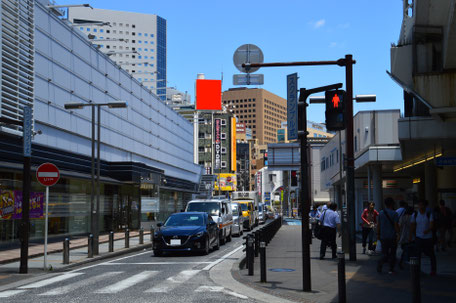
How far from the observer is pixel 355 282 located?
12648 millimetres

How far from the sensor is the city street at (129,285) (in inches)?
426

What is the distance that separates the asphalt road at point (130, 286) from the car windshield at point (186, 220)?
4.05 m

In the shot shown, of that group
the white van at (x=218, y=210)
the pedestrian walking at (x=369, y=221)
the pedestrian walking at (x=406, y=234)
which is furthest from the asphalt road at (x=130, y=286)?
the white van at (x=218, y=210)

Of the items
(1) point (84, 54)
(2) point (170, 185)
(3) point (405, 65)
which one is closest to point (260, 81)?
(3) point (405, 65)

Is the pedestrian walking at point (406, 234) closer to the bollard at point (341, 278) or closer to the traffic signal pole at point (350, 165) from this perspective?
the traffic signal pole at point (350, 165)

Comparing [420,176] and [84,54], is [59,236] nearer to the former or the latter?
[84,54]

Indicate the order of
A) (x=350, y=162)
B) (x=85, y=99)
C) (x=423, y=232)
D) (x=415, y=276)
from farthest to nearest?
(x=85, y=99) < (x=350, y=162) < (x=423, y=232) < (x=415, y=276)

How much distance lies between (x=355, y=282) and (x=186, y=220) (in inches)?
420

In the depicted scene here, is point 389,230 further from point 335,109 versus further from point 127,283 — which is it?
point 127,283

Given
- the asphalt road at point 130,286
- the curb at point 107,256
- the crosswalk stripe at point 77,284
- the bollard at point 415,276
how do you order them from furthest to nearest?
the curb at point 107,256 < the crosswalk stripe at point 77,284 < the asphalt road at point 130,286 < the bollard at point 415,276

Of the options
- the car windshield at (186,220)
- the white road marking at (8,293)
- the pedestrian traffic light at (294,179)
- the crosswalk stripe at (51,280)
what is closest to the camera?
the white road marking at (8,293)

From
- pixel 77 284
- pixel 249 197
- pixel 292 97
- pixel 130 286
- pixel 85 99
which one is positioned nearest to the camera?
pixel 130 286

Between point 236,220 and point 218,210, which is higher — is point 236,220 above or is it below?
below

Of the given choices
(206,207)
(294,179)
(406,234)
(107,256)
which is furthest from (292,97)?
(294,179)
